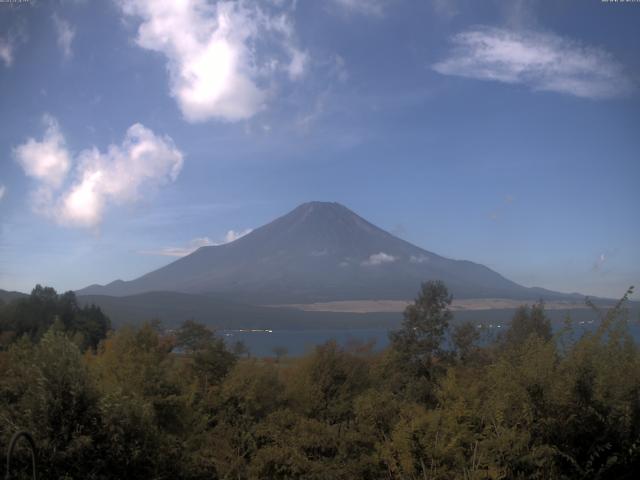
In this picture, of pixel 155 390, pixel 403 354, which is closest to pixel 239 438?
pixel 155 390

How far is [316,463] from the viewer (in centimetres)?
899

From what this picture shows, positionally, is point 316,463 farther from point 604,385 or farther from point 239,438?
point 604,385

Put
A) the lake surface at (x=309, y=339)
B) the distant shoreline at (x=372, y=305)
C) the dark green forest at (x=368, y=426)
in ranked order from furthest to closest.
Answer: the distant shoreline at (x=372, y=305)
the lake surface at (x=309, y=339)
the dark green forest at (x=368, y=426)

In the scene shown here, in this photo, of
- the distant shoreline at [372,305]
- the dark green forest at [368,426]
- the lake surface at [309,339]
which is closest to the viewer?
the dark green forest at [368,426]

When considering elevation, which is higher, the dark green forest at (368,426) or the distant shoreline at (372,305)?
the dark green forest at (368,426)

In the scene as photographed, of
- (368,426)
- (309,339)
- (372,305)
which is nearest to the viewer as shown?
(368,426)

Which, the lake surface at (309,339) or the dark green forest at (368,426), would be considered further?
the lake surface at (309,339)

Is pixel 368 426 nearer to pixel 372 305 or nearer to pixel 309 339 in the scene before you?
pixel 309 339

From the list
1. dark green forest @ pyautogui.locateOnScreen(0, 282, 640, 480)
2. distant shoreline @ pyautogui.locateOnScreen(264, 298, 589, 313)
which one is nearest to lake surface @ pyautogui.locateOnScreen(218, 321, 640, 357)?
dark green forest @ pyautogui.locateOnScreen(0, 282, 640, 480)

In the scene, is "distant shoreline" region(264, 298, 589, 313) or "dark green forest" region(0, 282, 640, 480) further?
"distant shoreline" region(264, 298, 589, 313)

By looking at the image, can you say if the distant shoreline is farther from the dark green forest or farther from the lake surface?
the dark green forest

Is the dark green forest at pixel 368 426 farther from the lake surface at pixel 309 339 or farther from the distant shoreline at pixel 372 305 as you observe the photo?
the distant shoreline at pixel 372 305

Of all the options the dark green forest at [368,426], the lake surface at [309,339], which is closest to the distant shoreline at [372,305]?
the lake surface at [309,339]

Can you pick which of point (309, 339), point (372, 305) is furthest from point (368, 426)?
point (372, 305)
